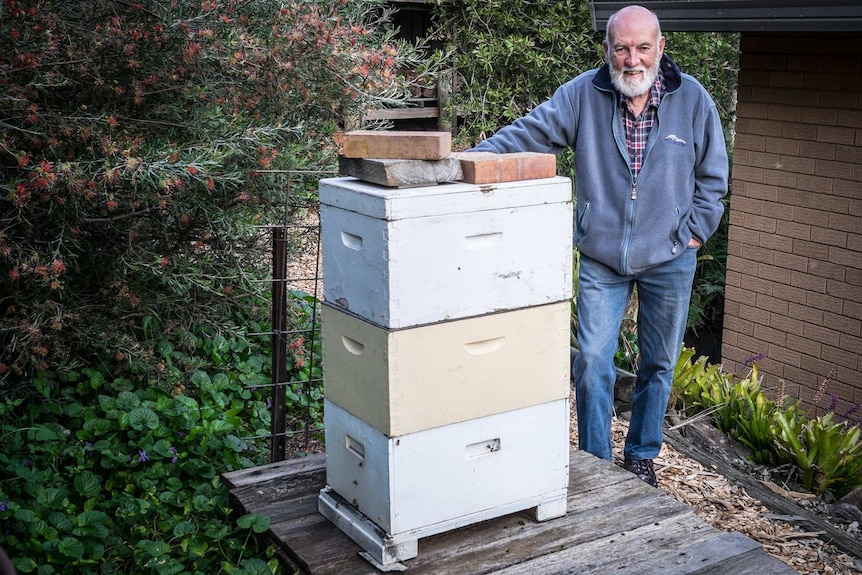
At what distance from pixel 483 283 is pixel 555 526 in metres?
0.80

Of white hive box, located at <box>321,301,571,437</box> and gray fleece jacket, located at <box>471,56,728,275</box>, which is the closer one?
white hive box, located at <box>321,301,571,437</box>

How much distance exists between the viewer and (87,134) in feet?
11.0

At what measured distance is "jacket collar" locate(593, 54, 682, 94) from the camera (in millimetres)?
3416

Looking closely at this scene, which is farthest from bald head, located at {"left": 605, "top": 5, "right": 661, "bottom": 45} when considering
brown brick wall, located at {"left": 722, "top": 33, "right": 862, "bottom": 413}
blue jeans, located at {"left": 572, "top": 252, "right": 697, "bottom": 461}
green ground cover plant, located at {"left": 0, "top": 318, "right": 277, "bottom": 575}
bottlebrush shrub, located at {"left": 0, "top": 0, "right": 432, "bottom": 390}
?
brown brick wall, located at {"left": 722, "top": 33, "right": 862, "bottom": 413}

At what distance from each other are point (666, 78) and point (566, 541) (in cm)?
175

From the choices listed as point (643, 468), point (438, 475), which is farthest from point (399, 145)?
point (643, 468)

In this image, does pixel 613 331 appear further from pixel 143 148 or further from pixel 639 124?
pixel 143 148

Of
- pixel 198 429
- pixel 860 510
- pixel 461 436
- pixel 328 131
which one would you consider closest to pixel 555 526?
pixel 461 436

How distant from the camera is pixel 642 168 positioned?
11.1ft

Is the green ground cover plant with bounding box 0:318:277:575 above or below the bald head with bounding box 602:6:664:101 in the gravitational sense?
below

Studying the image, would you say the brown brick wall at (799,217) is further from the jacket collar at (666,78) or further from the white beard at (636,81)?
the white beard at (636,81)

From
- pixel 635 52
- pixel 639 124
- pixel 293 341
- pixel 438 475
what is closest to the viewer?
pixel 438 475

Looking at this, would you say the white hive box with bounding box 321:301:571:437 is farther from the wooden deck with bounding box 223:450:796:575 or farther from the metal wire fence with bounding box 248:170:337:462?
the metal wire fence with bounding box 248:170:337:462

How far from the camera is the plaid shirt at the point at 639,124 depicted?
3.40m
